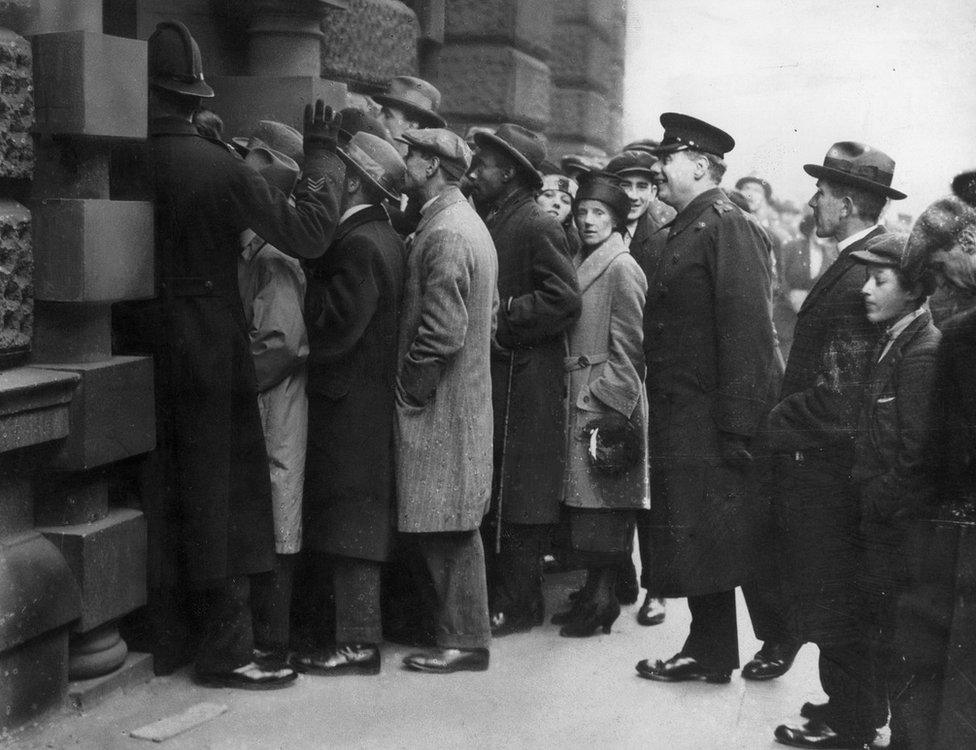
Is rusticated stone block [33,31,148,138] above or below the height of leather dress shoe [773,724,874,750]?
above

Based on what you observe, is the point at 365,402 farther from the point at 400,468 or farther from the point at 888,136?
the point at 888,136

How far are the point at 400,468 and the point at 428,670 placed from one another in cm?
68

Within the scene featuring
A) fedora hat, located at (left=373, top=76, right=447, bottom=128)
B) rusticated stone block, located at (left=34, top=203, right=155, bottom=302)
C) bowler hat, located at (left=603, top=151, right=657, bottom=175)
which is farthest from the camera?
bowler hat, located at (left=603, top=151, right=657, bottom=175)

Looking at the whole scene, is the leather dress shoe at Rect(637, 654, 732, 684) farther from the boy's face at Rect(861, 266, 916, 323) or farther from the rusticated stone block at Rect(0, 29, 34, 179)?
the rusticated stone block at Rect(0, 29, 34, 179)

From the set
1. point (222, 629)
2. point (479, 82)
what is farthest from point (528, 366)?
point (479, 82)

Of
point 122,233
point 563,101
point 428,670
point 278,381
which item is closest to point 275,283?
point 278,381

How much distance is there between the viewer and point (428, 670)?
4336 millimetres

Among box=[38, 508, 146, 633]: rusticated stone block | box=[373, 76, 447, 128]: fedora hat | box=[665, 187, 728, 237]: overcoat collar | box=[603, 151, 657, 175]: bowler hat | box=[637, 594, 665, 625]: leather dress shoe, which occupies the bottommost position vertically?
box=[637, 594, 665, 625]: leather dress shoe

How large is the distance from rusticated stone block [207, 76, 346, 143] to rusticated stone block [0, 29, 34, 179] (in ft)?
6.52

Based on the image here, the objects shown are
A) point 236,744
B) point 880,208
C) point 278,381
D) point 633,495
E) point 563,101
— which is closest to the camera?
point 236,744

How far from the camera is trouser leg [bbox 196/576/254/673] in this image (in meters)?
4.09

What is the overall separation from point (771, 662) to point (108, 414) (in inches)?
91.7

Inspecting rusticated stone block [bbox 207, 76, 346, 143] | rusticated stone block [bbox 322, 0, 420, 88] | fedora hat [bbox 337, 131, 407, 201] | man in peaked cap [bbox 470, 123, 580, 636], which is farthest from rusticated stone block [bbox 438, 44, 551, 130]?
fedora hat [bbox 337, 131, 407, 201]

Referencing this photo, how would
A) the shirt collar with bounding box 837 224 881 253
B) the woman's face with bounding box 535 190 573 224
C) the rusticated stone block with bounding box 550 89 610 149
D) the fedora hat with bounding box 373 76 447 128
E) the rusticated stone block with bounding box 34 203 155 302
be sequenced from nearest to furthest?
the rusticated stone block with bounding box 34 203 155 302 < the shirt collar with bounding box 837 224 881 253 < the fedora hat with bounding box 373 76 447 128 < the woman's face with bounding box 535 190 573 224 < the rusticated stone block with bounding box 550 89 610 149
